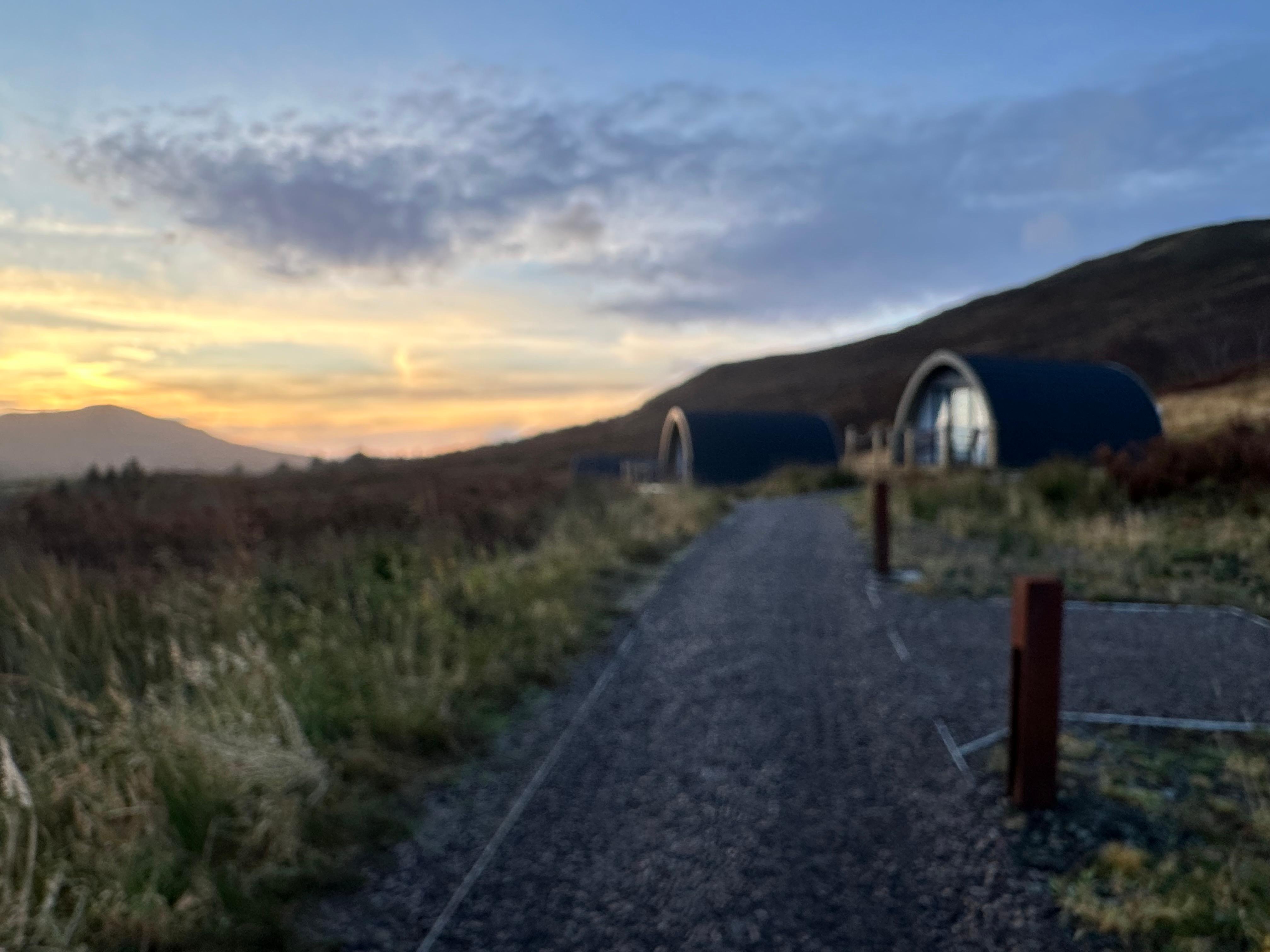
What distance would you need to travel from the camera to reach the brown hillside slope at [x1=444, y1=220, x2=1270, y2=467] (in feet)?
247

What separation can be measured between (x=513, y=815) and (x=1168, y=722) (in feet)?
12.1

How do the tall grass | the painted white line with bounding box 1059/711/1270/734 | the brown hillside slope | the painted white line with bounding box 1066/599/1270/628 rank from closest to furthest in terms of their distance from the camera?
the tall grass < the painted white line with bounding box 1059/711/1270/734 < the painted white line with bounding box 1066/599/1270/628 < the brown hillside slope

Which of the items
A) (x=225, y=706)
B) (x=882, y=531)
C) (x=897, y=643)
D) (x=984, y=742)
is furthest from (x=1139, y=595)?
(x=225, y=706)

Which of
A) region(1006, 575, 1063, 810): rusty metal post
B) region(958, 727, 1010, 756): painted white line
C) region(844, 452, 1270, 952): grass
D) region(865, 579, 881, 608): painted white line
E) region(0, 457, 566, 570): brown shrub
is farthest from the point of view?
region(865, 579, 881, 608): painted white line

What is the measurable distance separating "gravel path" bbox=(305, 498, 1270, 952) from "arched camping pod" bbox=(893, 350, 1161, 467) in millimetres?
18062

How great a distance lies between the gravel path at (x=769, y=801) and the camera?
3.11 meters

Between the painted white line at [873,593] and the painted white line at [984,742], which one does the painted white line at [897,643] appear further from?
the painted white line at [984,742]

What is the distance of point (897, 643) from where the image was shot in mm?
7133

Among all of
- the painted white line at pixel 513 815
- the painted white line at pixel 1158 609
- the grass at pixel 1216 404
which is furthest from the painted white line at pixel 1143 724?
the grass at pixel 1216 404

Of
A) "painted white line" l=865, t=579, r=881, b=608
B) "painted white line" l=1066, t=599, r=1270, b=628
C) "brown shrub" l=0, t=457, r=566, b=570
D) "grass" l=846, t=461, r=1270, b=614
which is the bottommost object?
"painted white line" l=1066, t=599, r=1270, b=628

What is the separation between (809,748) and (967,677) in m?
1.95

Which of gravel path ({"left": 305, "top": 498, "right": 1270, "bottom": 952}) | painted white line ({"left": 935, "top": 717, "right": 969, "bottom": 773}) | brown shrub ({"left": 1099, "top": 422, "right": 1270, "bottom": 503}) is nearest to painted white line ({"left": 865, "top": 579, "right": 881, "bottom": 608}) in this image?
gravel path ({"left": 305, "top": 498, "right": 1270, "bottom": 952})

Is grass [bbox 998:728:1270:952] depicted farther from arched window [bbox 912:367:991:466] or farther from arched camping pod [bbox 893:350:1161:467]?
arched window [bbox 912:367:991:466]

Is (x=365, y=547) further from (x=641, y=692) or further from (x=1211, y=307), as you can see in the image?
(x=1211, y=307)
